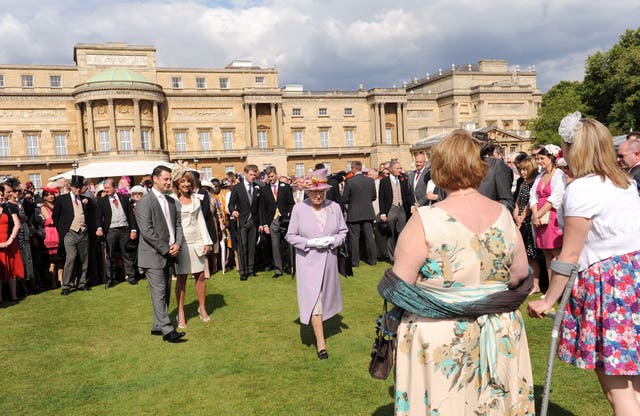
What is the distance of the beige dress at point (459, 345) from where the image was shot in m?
2.67

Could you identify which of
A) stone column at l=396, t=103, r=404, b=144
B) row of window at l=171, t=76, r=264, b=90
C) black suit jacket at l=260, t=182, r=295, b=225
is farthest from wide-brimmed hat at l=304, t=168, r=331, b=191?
stone column at l=396, t=103, r=404, b=144

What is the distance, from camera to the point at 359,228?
12.0 metres

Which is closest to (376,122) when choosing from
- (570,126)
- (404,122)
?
(404,122)

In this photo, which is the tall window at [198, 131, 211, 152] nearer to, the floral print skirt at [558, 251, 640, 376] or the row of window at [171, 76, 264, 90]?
the row of window at [171, 76, 264, 90]

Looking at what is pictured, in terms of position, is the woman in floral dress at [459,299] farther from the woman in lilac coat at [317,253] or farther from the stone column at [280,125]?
the stone column at [280,125]

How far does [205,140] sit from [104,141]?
10248 mm

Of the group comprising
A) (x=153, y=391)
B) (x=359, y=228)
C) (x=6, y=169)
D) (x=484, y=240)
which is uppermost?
(x=6, y=169)

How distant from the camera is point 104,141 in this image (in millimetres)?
48750

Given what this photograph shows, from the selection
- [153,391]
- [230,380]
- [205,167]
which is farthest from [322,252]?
[205,167]

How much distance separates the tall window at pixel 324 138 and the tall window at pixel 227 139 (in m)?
10.5

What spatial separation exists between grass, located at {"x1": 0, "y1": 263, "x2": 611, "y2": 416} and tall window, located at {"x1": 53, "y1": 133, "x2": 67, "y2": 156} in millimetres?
46489

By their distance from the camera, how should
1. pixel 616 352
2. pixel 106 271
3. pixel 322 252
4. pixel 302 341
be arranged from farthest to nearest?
pixel 106 271, pixel 302 341, pixel 322 252, pixel 616 352

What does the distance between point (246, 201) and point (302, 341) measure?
523 centimetres

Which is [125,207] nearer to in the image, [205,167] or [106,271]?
[106,271]
